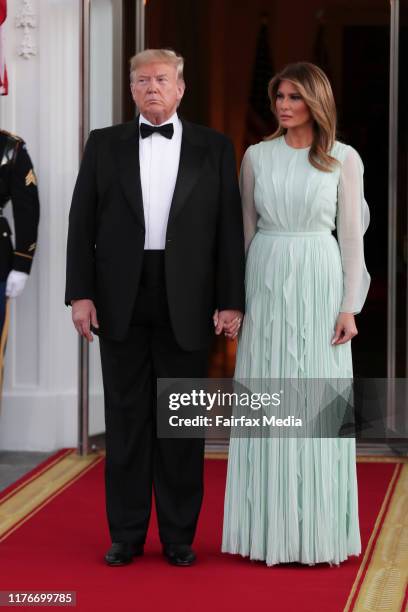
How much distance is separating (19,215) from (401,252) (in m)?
1.83

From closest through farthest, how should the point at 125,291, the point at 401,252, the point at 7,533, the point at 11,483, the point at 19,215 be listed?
the point at 125,291 < the point at 7,533 < the point at 11,483 < the point at 19,215 < the point at 401,252

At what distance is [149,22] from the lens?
6.01 metres

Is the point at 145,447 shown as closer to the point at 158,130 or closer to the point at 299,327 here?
the point at 299,327

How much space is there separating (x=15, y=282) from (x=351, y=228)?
2081mm

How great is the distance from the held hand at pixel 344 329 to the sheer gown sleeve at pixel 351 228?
0.02 m

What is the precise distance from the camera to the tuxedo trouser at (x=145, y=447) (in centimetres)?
374

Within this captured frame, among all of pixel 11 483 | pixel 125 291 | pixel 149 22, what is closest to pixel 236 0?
pixel 149 22

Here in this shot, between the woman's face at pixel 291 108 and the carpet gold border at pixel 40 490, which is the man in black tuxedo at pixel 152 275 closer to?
the woman's face at pixel 291 108

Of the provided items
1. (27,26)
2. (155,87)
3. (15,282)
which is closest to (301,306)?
(155,87)

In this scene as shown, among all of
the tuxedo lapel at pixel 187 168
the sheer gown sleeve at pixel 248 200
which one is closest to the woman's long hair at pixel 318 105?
the sheer gown sleeve at pixel 248 200

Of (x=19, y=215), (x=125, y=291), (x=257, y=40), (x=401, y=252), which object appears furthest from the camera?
(x=257, y=40)

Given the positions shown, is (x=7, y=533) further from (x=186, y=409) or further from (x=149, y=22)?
(x=149, y=22)

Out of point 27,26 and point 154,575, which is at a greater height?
point 27,26

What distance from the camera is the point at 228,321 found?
146 inches
